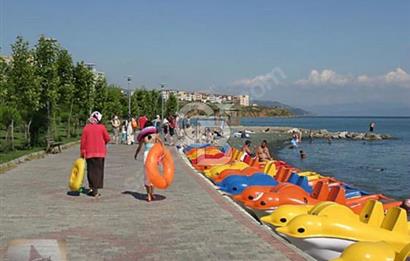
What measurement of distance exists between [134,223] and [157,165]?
8.76 ft

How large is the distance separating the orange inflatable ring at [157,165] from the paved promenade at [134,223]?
0.41 m

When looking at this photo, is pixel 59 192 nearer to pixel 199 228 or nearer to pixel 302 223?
pixel 199 228

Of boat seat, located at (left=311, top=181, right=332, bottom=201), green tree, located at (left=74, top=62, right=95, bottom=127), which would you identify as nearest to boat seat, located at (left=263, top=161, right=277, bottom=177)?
boat seat, located at (left=311, top=181, right=332, bottom=201)

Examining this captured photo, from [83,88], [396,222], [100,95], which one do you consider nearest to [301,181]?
[396,222]

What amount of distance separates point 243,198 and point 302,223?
13.7ft

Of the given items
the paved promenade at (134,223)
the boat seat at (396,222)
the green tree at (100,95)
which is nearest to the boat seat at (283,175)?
the paved promenade at (134,223)

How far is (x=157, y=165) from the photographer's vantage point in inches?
475

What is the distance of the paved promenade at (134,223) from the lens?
24.9 ft

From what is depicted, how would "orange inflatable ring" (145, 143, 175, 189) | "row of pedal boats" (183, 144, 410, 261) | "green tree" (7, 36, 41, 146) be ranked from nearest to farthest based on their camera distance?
"row of pedal boats" (183, 144, 410, 261), "orange inflatable ring" (145, 143, 175, 189), "green tree" (7, 36, 41, 146)

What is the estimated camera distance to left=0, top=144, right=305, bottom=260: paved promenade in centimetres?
758

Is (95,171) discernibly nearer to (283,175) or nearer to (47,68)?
(283,175)

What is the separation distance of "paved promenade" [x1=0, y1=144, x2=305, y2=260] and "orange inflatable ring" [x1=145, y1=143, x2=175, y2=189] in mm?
410

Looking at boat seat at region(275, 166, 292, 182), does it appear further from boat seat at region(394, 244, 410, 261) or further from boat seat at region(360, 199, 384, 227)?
boat seat at region(394, 244, 410, 261)

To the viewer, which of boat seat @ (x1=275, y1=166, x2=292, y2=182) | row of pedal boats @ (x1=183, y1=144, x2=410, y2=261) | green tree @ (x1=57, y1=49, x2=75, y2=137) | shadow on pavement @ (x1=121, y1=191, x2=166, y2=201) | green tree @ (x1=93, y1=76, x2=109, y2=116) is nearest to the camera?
row of pedal boats @ (x1=183, y1=144, x2=410, y2=261)
